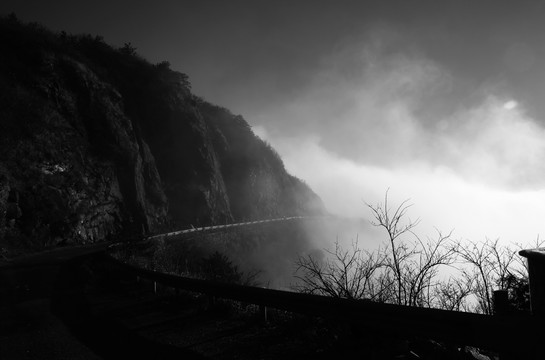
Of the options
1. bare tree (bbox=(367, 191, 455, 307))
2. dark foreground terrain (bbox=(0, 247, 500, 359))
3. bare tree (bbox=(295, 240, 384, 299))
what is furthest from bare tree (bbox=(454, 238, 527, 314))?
dark foreground terrain (bbox=(0, 247, 500, 359))

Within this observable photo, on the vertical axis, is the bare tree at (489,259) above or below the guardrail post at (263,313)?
above

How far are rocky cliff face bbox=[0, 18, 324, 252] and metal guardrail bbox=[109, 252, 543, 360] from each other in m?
22.4

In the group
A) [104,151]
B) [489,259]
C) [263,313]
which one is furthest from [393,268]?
[104,151]

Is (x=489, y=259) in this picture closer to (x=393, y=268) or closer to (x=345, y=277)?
(x=393, y=268)

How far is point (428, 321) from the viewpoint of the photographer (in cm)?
370

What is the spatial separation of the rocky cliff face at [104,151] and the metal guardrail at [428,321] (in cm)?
2241

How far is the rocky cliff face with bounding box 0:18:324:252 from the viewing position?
26.5m

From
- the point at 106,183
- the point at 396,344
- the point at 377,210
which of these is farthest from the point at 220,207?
the point at 396,344

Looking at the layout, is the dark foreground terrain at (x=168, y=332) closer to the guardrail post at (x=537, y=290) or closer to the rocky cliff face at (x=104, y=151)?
the guardrail post at (x=537, y=290)

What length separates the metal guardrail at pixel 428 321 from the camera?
289cm

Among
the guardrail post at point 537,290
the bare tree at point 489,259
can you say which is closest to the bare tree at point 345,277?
the bare tree at point 489,259

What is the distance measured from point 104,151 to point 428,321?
128 feet

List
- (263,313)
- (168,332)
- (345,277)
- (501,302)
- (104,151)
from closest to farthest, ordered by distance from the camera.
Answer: (501,302), (168,332), (263,313), (345,277), (104,151)

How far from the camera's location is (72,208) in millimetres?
28750
